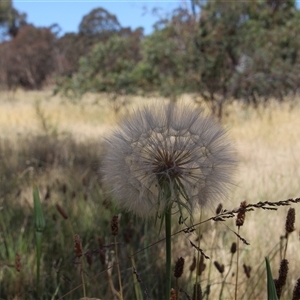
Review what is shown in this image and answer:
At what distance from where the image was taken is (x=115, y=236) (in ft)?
3.25

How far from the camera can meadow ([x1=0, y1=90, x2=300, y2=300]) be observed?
1.49m

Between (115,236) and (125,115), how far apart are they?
40 centimetres

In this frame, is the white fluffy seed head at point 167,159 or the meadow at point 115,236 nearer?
the white fluffy seed head at point 167,159

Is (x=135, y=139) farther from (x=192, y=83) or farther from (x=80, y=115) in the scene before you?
(x=80, y=115)

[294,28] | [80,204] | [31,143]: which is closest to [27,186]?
[80,204]

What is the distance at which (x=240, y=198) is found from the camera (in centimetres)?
270

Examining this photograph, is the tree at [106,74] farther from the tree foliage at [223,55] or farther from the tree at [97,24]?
the tree at [97,24]

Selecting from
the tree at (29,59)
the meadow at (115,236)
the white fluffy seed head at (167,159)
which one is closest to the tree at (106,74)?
the meadow at (115,236)

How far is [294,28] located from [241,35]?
1464mm

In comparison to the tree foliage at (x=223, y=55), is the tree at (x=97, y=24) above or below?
above

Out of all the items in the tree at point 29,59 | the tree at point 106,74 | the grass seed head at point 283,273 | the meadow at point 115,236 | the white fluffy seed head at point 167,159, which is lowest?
the meadow at point 115,236

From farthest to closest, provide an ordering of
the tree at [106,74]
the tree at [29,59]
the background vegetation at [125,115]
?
the tree at [29,59] → the tree at [106,74] → the background vegetation at [125,115]

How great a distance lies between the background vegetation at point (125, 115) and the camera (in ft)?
5.47

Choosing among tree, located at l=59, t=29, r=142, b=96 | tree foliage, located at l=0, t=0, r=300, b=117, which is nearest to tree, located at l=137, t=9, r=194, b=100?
tree foliage, located at l=0, t=0, r=300, b=117
